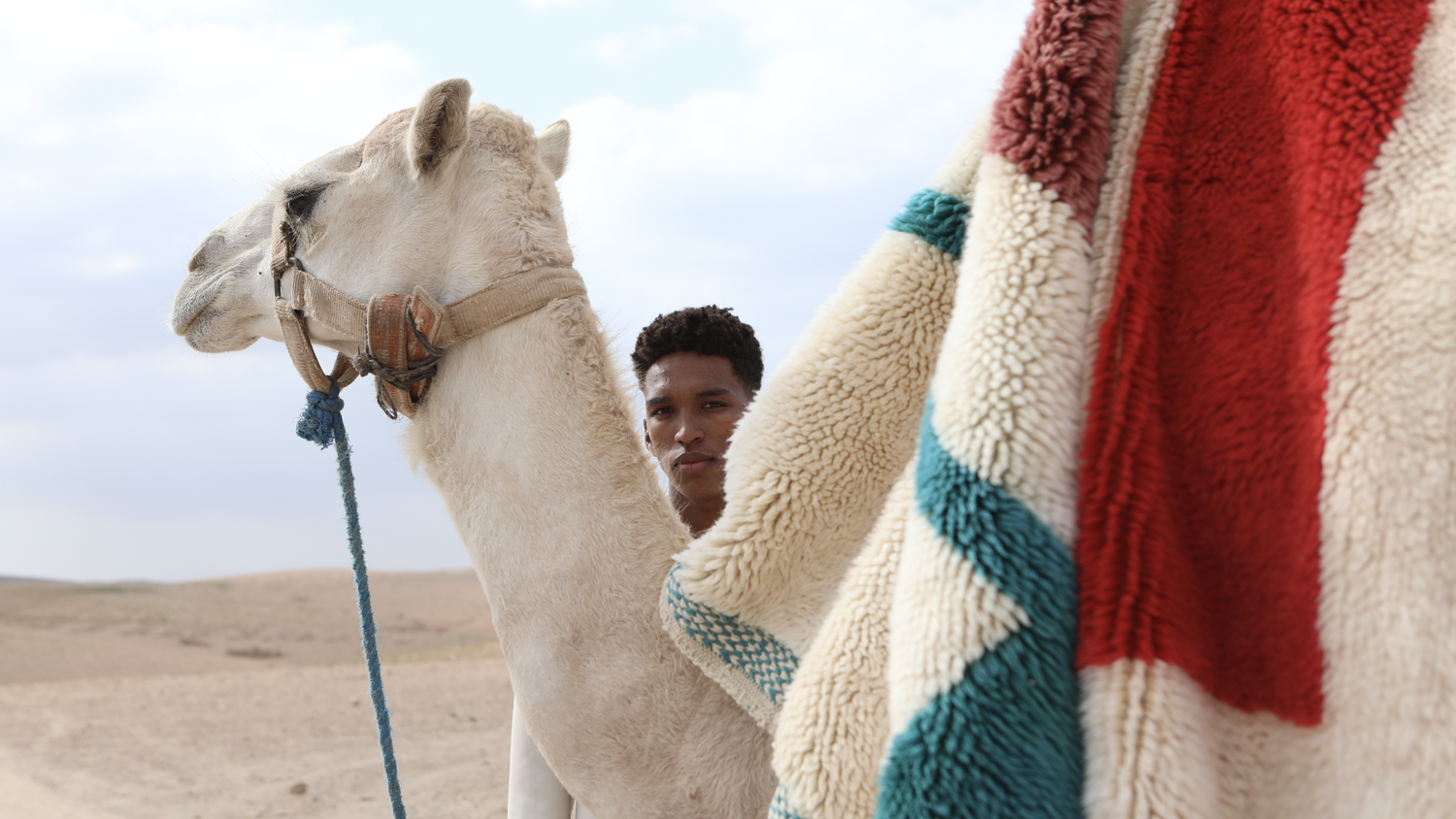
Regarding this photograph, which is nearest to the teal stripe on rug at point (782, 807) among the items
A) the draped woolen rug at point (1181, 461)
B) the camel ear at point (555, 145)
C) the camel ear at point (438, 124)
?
the draped woolen rug at point (1181, 461)

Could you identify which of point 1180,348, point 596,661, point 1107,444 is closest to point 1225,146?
point 1180,348

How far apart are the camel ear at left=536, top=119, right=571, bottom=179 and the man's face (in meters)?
0.86

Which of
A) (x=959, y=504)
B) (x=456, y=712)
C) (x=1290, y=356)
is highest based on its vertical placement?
(x=1290, y=356)

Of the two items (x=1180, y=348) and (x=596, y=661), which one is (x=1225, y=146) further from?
(x=596, y=661)

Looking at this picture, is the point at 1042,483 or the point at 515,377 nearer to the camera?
the point at 1042,483

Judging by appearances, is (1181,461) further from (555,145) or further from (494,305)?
(555,145)

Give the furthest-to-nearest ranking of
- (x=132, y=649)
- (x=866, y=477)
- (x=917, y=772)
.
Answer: (x=132, y=649) → (x=866, y=477) → (x=917, y=772)

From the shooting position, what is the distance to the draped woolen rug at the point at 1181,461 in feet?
3.25

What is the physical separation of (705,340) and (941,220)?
195 centimetres

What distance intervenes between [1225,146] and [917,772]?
0.82 m

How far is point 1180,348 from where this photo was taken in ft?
3.75

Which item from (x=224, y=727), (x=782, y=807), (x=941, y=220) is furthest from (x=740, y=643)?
(x=224, y=727)

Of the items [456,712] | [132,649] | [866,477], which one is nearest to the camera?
[866,477]

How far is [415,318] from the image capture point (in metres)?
1.99
